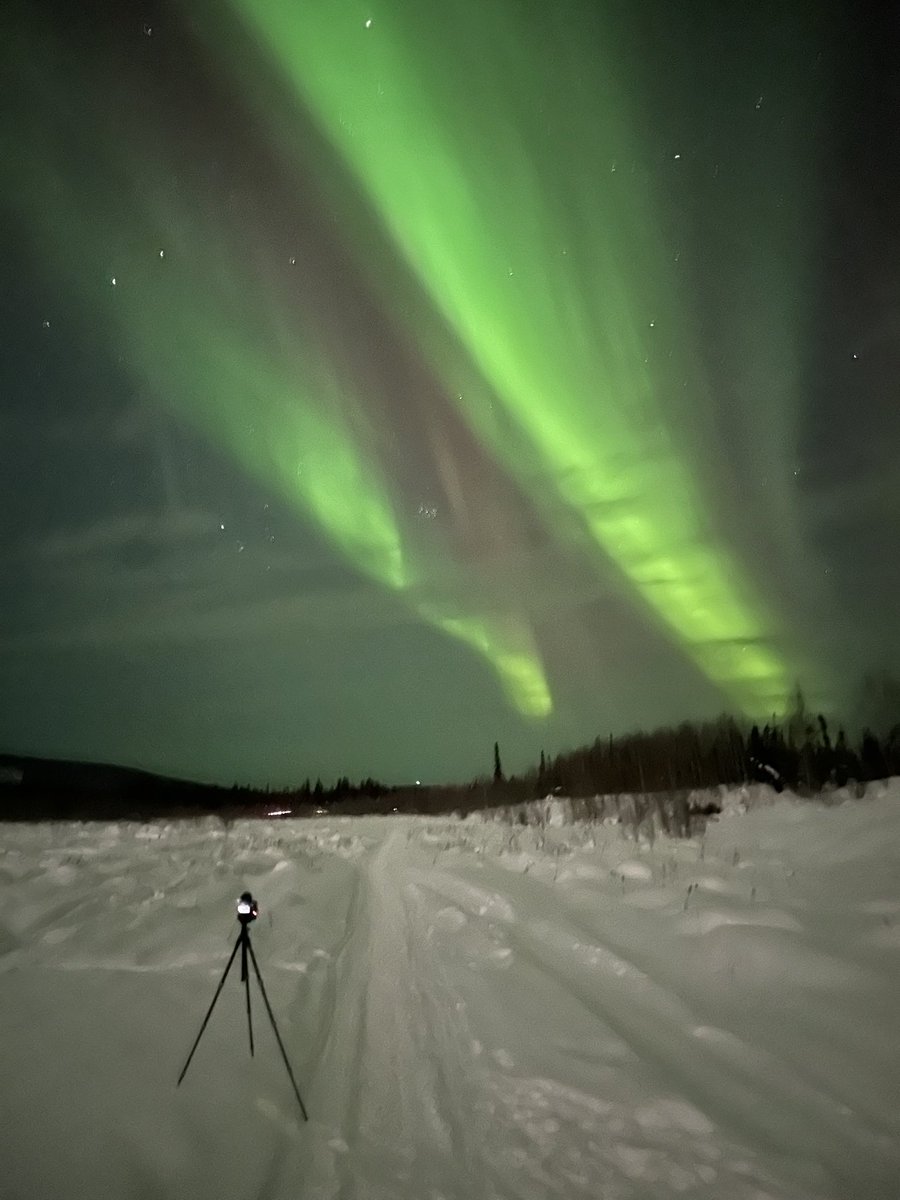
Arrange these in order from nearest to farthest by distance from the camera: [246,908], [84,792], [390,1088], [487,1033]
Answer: [390,1088]
[246,908]
[487,1033]
[84,792]

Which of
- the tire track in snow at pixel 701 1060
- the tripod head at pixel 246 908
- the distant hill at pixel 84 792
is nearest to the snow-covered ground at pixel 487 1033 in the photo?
the tire track in snow at pixel 701 1060

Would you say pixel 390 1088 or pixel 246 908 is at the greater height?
pixel 246 908

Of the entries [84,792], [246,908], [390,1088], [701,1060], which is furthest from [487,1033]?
[84,792]

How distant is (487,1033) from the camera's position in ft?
16.4

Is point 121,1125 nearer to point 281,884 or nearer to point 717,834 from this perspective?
point 281,884

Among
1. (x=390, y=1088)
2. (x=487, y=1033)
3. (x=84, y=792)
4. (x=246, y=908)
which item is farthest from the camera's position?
(x=84, y=792)

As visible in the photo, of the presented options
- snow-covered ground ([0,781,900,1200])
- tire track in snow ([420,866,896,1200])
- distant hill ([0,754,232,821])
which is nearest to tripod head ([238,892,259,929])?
snow-covered ground ([0,781,900,1200])

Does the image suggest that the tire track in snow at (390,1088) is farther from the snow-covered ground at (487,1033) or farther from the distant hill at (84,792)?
the distant hill at (84,792)

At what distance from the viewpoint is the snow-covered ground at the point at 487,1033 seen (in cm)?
354

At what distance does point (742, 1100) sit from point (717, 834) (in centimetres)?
658

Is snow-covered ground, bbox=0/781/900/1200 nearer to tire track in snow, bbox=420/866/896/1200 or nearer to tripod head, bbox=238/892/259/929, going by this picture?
tire track in snow, bbox=420/866/896/1200

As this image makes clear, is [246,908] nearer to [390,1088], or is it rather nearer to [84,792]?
[390,1088]

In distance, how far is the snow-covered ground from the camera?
354 centimetres

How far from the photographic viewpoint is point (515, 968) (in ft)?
20.6
